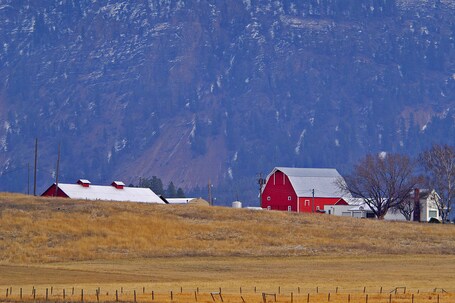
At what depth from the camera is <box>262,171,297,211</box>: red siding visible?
171625 millimetres

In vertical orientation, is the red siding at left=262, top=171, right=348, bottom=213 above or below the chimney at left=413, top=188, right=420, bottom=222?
above

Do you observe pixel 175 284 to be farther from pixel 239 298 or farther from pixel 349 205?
pixel 349 205

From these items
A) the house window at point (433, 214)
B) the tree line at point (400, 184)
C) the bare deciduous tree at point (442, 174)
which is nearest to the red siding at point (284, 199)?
the tree line at point (400, 184)

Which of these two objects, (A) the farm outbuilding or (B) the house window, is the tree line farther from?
(A) the farm outbuilding

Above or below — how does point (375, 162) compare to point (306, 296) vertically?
above

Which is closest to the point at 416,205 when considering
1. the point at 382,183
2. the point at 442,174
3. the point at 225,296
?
the point at 382,183

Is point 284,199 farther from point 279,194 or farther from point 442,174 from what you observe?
point 442,174

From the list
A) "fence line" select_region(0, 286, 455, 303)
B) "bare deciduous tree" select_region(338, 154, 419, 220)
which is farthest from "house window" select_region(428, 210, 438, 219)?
"fence line" select_region(0, 286, 455, 303)

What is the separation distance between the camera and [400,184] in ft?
502

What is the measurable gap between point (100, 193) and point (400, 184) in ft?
122

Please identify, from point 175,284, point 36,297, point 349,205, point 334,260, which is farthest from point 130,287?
point 349,205

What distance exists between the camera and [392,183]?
490 feet

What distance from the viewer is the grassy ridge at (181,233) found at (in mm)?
98562

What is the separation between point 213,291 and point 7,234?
39.4 metres
